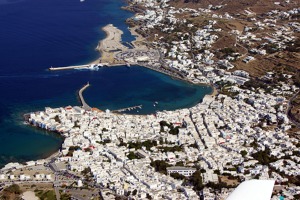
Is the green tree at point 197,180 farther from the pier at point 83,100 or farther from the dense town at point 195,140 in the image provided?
the pier at point 83,100

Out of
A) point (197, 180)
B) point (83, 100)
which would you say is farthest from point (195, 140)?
point (83, 100)

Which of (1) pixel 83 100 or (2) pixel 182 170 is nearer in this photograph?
(2) pixel 182 170

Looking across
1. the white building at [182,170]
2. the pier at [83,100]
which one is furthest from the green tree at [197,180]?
the pier at [83,100]

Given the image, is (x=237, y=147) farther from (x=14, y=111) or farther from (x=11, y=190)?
(x=14, y=111)

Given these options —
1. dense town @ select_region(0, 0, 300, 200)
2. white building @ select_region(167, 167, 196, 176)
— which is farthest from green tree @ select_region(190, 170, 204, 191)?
white building @ select_region(167, 167, 196, 176)

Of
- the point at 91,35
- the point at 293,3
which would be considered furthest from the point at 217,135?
the point at 293,3

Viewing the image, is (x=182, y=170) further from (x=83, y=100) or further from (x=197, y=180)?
(x=83, y=100)
